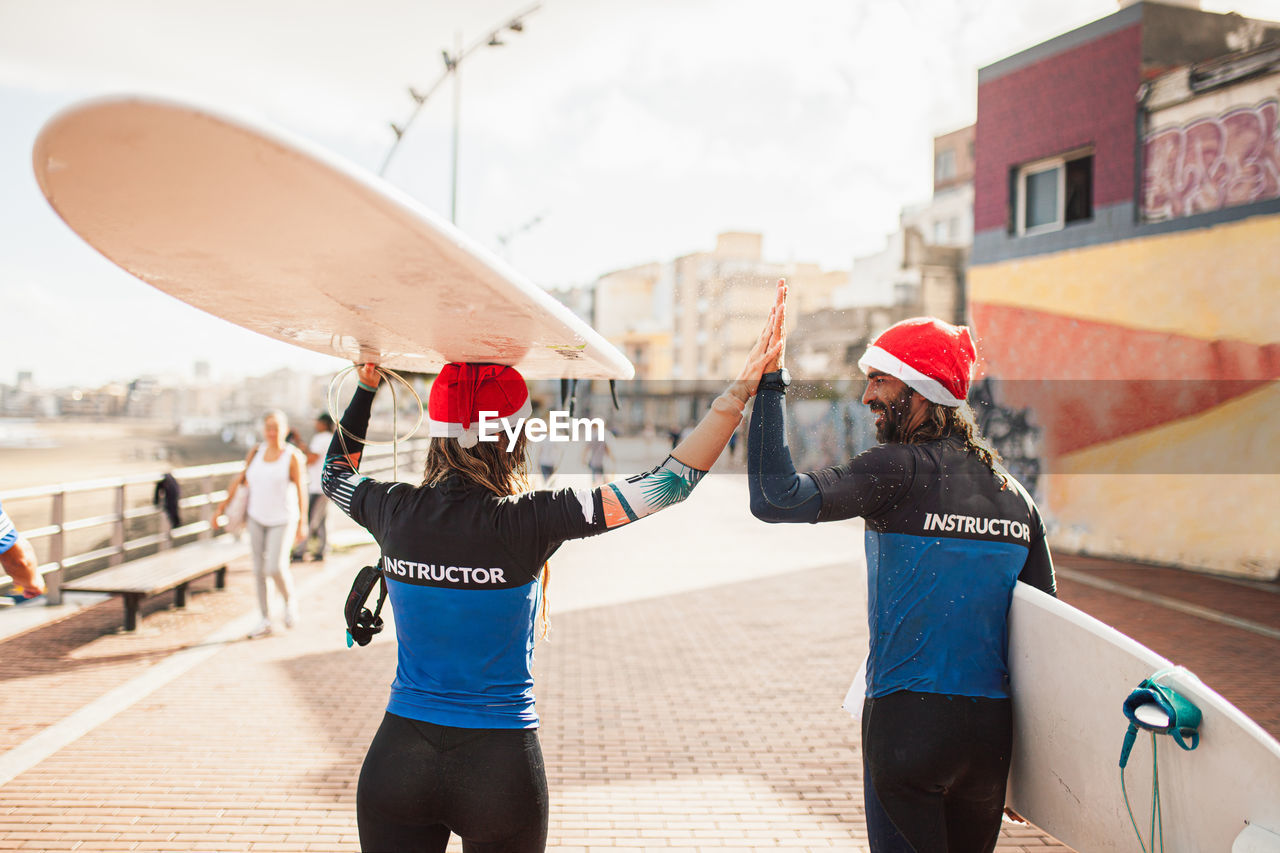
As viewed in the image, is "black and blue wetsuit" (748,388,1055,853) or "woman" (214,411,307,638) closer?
"black and blue wetsuit" (748,388,1055,853)

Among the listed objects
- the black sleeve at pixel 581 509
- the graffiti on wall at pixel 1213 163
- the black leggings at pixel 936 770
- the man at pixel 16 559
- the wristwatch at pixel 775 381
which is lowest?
the black leggings at pixel 936 770

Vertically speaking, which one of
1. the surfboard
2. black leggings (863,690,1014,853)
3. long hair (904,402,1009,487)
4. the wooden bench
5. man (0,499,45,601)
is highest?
the surfboard

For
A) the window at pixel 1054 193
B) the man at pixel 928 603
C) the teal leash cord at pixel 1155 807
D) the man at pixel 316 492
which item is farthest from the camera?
the window at pixel 1054 193

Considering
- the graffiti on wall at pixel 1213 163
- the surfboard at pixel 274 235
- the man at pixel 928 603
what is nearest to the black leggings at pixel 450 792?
the man at pixel 928 603

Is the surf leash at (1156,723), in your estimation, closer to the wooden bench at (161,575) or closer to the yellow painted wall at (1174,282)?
the wooden bench at (161,575)

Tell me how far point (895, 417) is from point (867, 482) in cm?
28

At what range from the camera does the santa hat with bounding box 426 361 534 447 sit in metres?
2.12

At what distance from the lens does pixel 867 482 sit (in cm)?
208

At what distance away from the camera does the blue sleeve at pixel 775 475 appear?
200 centimetres

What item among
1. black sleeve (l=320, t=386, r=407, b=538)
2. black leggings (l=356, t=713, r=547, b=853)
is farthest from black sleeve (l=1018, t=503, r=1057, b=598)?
black sleeve (l=320, t=386, r=407, b=538)

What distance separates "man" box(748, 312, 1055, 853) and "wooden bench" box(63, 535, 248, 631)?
21.6 ft

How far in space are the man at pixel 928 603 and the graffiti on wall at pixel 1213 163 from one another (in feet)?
38.4

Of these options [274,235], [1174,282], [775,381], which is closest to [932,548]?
[775,381]

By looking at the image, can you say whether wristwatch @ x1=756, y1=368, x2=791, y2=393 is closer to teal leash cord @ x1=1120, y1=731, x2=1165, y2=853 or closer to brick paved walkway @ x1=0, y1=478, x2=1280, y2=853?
teal leash cord @ x1=1120, y1=731, x2=1165, y2=853
